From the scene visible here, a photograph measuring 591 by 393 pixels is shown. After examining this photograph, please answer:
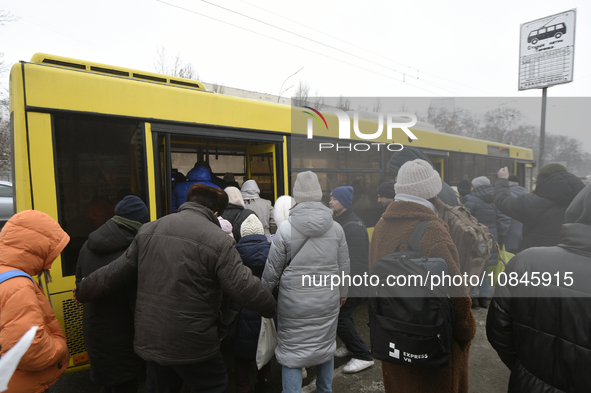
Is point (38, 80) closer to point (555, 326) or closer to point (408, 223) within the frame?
point (408, 223)

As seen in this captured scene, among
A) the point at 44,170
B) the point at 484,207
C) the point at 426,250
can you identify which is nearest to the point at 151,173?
the point at 44,170

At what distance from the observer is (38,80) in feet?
8.19

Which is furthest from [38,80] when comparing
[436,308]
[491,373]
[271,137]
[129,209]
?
[491,373]

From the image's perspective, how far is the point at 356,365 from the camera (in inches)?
124

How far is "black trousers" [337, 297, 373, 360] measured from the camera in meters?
3.12

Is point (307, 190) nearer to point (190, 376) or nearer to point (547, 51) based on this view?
point (190, 376)

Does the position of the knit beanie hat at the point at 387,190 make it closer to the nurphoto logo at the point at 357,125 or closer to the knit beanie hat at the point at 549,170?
the nurphoto logo at the point at 357,125

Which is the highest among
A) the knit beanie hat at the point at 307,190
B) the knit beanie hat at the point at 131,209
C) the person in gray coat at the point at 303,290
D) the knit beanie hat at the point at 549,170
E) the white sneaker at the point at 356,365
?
the knit beanie hat at the point at 549,170

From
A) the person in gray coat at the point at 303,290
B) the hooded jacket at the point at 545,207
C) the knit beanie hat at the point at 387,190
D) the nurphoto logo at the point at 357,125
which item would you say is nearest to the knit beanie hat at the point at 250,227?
the person in gray coat at the point at 303,290

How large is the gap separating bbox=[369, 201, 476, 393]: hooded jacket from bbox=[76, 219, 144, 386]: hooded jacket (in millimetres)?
1668

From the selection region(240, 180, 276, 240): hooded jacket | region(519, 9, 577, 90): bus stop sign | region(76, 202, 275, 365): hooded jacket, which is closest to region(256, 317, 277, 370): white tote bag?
region(76, 202, 275, 365): hooded jacket

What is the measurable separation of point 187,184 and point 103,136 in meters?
1.05

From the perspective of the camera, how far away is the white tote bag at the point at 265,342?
94.0 inches

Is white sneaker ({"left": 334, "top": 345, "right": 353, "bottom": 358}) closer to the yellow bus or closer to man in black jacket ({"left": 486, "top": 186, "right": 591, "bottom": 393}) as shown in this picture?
the yellow bus
